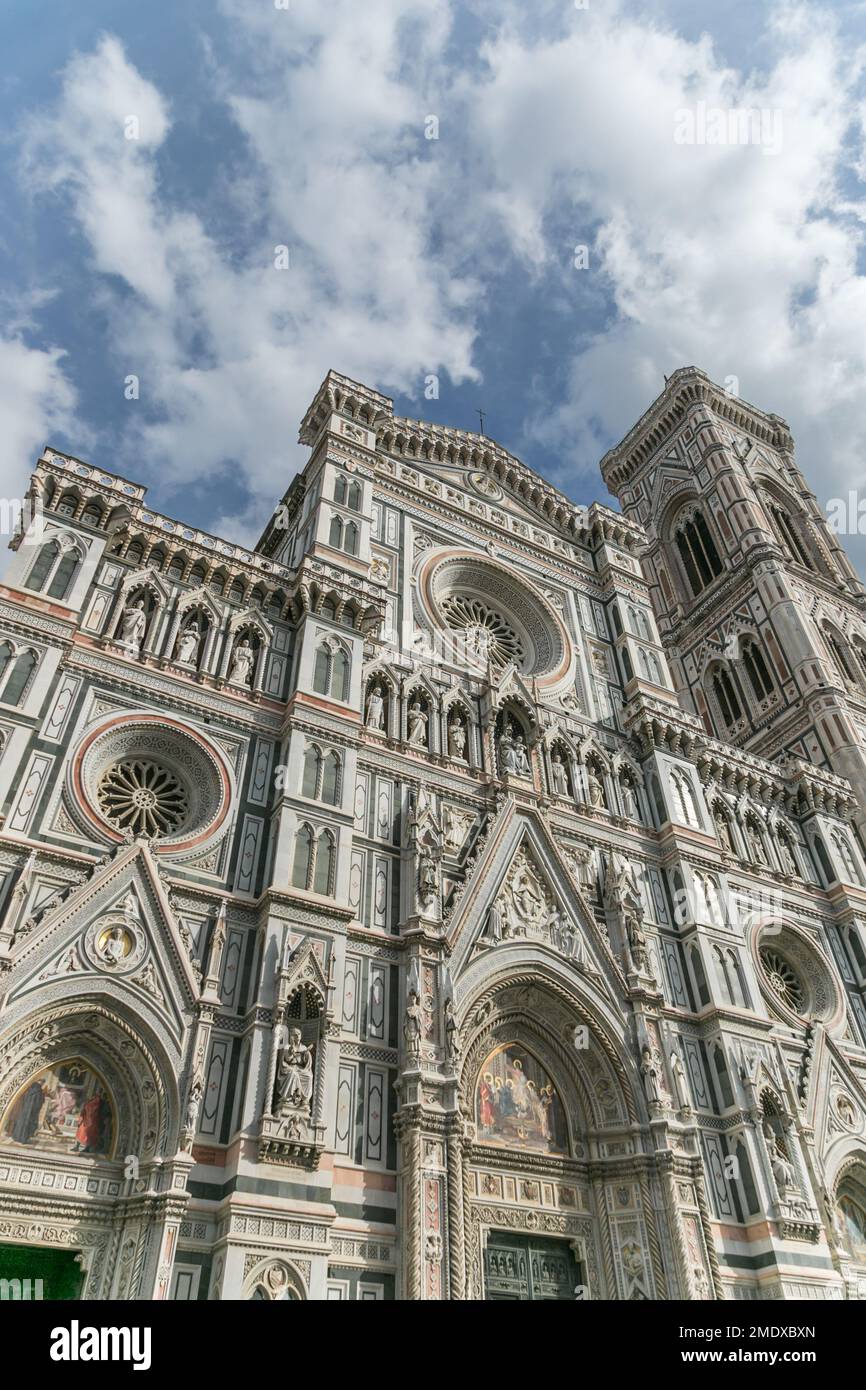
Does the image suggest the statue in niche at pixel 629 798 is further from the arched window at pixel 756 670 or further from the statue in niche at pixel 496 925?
the arched window at pixel 756 670

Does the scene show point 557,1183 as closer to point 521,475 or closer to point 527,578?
point 527,578

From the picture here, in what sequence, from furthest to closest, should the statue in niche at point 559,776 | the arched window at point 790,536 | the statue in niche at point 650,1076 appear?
the arched window at point 790,536 < the statue in niche at point 559,776 < the statue in niche at point 650,1076

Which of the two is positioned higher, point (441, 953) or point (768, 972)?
point (768, 972)

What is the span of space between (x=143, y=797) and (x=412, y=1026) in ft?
18.0

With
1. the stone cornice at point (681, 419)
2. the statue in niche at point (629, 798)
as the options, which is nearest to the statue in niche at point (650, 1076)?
the statue in niche at point (629, 798)

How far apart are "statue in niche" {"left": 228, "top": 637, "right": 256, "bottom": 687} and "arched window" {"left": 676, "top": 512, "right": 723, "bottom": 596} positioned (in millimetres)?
22884

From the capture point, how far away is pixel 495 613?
23797 millimetres

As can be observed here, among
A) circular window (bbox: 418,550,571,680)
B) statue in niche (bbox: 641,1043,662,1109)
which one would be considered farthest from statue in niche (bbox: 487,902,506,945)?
circular window (bbox: 418,550,571,680)

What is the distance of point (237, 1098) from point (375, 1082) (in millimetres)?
2106

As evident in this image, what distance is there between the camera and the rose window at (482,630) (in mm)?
21859

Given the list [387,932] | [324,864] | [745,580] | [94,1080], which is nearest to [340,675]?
[324,864]

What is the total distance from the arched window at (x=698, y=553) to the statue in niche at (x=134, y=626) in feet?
80.5

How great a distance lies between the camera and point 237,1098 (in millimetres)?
12039
